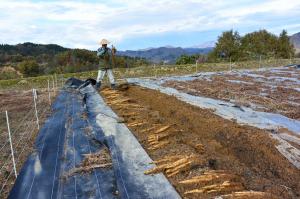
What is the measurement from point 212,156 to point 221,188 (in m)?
0.98

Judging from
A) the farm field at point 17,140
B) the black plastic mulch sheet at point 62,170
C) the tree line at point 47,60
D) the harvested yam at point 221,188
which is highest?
the tree line at point 47,60

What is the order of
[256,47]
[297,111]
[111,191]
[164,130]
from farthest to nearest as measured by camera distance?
[256,47], [297,111], [164,130], [111,191]

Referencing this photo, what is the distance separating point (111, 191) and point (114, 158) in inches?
35.5

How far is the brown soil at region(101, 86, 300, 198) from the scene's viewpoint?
11.4 feet

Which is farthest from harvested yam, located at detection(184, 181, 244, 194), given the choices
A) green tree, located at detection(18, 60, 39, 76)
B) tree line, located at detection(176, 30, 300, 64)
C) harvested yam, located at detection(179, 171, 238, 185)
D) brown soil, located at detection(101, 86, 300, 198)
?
tree line, located at detection(176, 30, 300, 64)

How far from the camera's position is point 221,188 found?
11.1ft

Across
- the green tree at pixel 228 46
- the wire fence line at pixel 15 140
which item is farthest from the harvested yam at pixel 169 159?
the green tree at pixel 228 46

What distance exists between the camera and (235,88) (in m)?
11.4

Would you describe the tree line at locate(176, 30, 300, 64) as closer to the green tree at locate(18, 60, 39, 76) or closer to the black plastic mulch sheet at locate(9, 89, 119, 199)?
the green tree at locate(18, 60, 39, 76)

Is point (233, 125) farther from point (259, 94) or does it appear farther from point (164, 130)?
point (259, 94)

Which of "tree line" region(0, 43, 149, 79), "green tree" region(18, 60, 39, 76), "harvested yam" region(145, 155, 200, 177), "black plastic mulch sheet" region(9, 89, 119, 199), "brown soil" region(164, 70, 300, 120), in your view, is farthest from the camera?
"tree line" region(0, 43, 149, 79)

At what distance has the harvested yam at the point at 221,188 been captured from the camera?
335cm

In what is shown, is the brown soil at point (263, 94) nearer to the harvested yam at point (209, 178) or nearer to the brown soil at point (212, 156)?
the brown soil at point (212, 156)

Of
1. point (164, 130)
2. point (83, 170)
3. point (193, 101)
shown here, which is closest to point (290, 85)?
point (193, 101)
